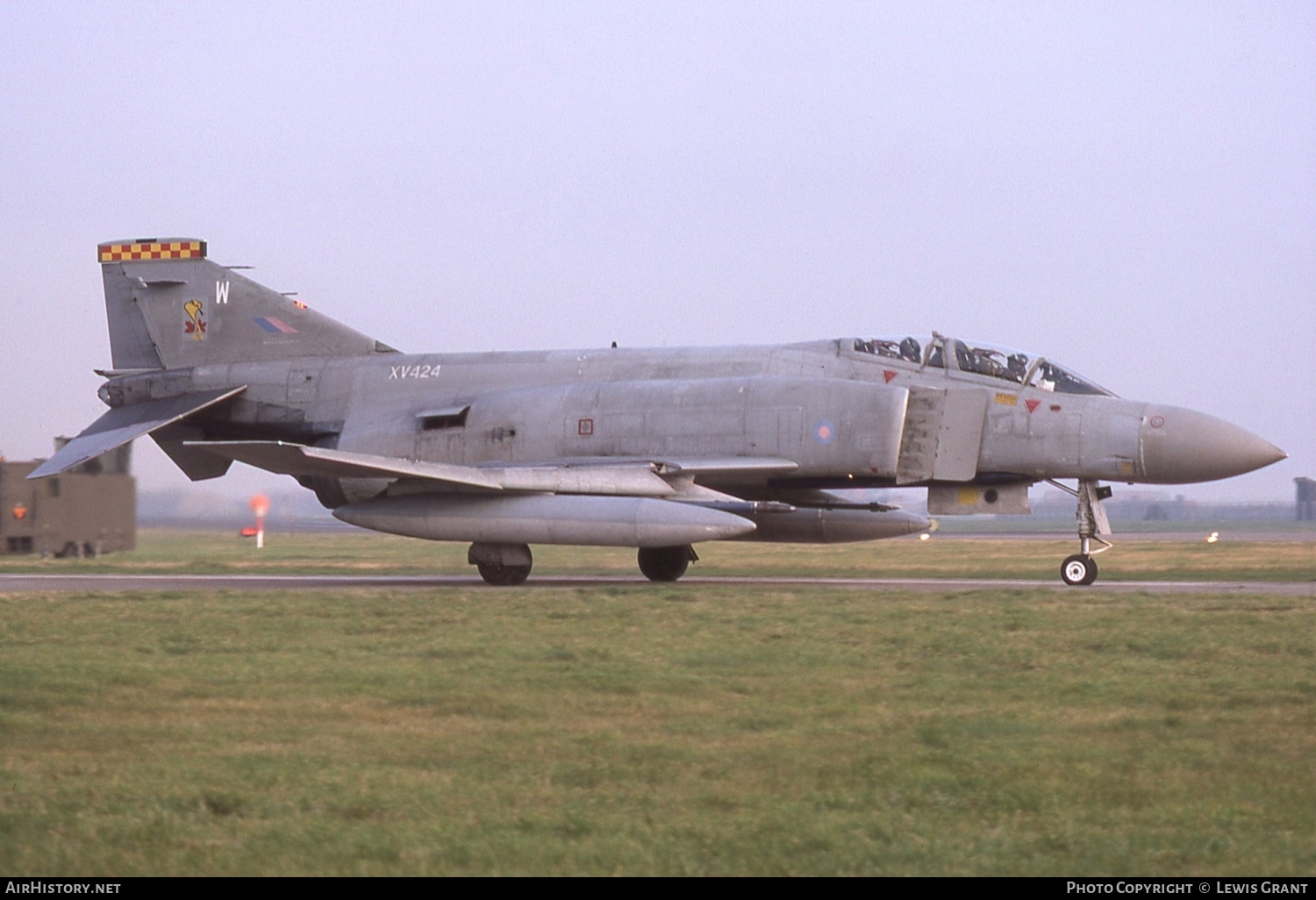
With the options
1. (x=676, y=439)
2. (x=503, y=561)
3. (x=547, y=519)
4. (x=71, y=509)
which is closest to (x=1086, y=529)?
(x=676, y=439)

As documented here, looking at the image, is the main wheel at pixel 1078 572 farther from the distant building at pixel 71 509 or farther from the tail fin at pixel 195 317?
the distant building at pixel 71 509

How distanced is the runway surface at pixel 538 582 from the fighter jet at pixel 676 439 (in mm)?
591

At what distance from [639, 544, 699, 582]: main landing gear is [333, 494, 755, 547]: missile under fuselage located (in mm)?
1843

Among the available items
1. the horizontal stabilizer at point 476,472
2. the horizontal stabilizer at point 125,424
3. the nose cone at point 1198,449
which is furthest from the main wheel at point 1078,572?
the horizontal stabilizer at point 125,424

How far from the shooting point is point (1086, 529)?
15734mm

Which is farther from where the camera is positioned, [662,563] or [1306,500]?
[1306,500]

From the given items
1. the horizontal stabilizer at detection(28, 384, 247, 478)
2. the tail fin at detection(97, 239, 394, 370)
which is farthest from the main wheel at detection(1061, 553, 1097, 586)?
the horizontal stabilizer at detection(28, 384, 247, 478)

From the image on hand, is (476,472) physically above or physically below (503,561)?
above

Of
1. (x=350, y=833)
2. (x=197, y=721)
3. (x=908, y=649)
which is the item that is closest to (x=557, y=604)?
(x=908, y=649)

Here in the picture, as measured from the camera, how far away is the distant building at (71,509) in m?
21.2

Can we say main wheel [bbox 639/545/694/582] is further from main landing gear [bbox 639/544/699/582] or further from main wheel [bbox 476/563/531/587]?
main wheel [bbox 476/563/531/587]

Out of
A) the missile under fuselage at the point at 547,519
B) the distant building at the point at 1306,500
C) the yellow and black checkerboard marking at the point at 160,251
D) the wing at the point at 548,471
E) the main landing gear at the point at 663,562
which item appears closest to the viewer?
the missile under fuselage at the point at 547,519

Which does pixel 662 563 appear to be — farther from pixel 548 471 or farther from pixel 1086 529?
pixel 1086 529

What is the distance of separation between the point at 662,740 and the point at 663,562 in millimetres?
11090
